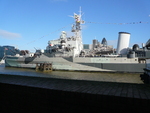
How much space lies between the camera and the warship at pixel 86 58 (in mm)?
19375

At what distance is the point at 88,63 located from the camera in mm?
21078

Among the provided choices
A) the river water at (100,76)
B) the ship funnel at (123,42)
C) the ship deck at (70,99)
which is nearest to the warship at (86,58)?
the ship funnel at (123,42)

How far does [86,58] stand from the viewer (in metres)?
21.4

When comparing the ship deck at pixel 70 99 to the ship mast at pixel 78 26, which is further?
the ship mast at pixel 78 26

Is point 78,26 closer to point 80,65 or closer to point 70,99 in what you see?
point 80,65

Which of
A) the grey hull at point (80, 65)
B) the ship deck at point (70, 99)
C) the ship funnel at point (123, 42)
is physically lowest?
the grey hull at point (80, 65)

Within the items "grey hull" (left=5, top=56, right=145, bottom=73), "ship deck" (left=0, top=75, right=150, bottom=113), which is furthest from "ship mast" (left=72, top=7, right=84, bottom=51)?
"ship deck" (left=0, top=75, right=150, bottom=113)

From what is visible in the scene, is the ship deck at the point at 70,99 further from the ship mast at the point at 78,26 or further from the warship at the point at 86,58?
the ship mast at the point at 78,26

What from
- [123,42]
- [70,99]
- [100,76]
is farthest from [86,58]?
[70,99]

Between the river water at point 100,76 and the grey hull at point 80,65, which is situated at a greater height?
the grey hull at point 80,65

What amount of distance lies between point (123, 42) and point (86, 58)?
753 centimetres

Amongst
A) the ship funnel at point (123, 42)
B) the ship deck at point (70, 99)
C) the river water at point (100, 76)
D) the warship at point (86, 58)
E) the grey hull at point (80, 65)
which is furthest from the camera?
the ship funnel at point (123, 42)

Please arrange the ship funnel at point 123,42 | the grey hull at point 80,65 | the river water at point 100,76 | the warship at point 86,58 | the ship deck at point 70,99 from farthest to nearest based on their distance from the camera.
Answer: the ship funnel at point 123,42 < the warship at point 86,58 < the grey hull at point 80,65 < the river water at point 100,76 < the ship deck at point 70,99

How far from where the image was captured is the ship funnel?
22953mm
